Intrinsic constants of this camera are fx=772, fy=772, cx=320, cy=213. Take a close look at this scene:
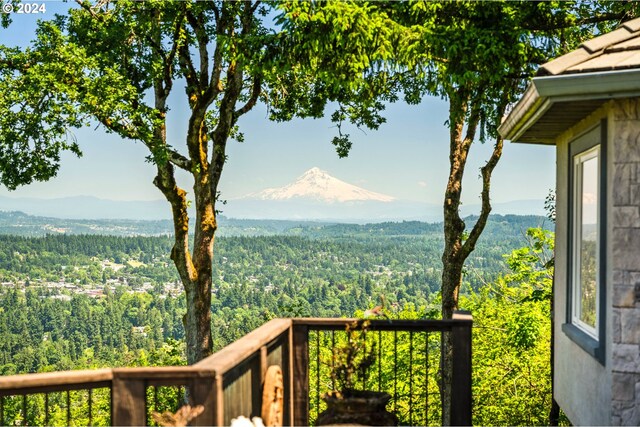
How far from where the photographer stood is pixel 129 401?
3369mm

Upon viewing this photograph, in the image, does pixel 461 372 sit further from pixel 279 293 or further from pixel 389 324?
pixel 279 293

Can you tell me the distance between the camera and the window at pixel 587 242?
489cm

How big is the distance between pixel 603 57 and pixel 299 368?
2903 millimetres

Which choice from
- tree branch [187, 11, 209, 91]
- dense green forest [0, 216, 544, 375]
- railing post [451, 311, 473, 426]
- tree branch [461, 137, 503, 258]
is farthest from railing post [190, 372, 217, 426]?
dense green forest [0, 216, 544, 375]

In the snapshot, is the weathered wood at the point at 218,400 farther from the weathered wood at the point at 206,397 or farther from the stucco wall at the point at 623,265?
the stucco wall at the point at 623,265

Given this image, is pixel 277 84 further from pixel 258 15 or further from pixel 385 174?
pixel 385 174

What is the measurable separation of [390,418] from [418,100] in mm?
11449

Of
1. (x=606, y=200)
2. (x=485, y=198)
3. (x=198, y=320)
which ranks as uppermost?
(x=485, y=198)

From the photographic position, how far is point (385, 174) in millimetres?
156250

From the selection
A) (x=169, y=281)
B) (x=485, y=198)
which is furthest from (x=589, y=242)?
(x=169, y=281)

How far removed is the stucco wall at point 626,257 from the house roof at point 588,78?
0.27m

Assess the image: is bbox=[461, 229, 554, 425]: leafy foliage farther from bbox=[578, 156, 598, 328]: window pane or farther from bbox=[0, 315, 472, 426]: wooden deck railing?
bbox=[0, 315, 472, 426]: wooden deck railing

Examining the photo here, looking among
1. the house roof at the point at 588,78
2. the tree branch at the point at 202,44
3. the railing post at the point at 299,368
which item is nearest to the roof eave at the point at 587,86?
the house roof at the point at 588,78

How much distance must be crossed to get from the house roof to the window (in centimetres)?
37
